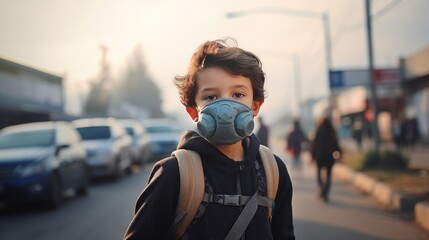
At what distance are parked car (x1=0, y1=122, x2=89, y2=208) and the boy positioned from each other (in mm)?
7603

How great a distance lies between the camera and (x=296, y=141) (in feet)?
45.4

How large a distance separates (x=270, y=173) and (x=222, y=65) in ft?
1.69

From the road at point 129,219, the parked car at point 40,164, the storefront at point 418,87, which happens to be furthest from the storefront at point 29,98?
the storefront at point 418,87

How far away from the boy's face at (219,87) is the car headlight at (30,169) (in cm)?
772

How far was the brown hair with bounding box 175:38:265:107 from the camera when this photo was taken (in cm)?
207

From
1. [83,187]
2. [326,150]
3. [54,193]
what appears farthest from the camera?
[83,187]

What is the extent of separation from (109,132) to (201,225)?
14.0 metres

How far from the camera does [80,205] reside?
10.0m

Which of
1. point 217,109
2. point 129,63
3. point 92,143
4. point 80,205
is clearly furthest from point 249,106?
point 129,63

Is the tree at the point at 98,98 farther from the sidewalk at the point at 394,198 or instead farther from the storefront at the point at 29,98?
the sidewalk at the point at 394,198

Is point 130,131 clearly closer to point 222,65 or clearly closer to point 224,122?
point 222,65

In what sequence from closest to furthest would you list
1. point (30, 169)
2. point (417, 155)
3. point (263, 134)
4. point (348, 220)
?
1. point (348, 220)
2. point (30, 169)
3. point (263, 134)
4. point (417, 155)

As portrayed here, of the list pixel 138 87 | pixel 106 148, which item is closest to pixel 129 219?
pixel 106 148

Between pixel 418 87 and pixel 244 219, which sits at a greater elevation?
pixel 418 87
